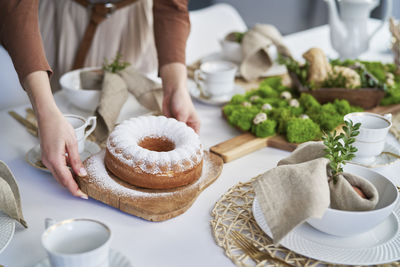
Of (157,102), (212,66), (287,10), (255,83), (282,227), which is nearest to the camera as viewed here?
(282,227)

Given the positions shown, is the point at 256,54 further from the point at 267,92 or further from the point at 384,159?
the point at 384,159

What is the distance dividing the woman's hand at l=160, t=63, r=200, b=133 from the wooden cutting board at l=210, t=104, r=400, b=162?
0.10 metres

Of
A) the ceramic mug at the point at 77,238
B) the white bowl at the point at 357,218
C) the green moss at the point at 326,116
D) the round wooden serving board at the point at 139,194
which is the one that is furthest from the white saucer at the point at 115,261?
the green moss at the point at 326,116

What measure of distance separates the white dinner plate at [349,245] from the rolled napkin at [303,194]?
6cm

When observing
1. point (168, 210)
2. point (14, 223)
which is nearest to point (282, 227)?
point (168, 210)

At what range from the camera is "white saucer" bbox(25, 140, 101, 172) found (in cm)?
103

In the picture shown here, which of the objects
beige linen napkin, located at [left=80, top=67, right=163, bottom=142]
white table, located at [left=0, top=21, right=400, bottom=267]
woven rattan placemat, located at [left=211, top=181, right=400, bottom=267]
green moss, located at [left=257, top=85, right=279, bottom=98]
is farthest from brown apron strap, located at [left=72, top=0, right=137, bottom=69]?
woven rattan placemat, located at [left=211, top=181, right=400, bottom=267]

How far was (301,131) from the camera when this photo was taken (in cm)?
116

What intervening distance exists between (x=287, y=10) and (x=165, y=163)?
3.19m

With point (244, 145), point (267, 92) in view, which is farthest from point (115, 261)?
point (267, 92)

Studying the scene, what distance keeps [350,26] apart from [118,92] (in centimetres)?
103

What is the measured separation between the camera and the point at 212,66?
5.01 feet

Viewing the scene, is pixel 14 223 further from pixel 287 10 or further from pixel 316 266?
pixel 287 10

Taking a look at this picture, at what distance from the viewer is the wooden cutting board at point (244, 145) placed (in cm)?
112
